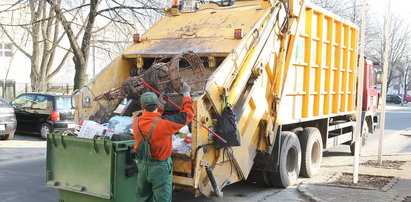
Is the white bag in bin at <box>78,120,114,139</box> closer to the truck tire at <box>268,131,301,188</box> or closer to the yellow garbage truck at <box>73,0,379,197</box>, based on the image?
the yellow garbage truck at <box>73,0,379,197</box>

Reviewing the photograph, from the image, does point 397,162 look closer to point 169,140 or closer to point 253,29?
point 253,29

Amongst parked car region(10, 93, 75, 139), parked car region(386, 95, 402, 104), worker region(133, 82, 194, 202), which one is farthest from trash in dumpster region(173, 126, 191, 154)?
parked car region(386, 95, 402, 104)

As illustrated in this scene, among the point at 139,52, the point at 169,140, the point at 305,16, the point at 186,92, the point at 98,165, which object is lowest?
the point at 98,165

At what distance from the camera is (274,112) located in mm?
6570

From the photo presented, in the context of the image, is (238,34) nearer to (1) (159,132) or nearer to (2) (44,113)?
(1) (159,132)

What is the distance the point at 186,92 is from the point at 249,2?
123 inches

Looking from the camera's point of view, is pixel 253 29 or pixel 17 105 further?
A: pixel 17 105

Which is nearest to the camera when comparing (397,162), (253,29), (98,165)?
(98,165)

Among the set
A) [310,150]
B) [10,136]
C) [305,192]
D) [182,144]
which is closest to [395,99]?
[10,136]

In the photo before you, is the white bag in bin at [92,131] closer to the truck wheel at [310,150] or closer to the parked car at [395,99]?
the truck wheel at [310,150]

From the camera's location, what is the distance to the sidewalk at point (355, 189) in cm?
646

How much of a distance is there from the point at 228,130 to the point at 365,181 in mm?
3602

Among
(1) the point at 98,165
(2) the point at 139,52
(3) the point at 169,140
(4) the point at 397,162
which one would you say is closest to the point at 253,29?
(2) the point at 139,52

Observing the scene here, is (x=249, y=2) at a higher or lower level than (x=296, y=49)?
higher
